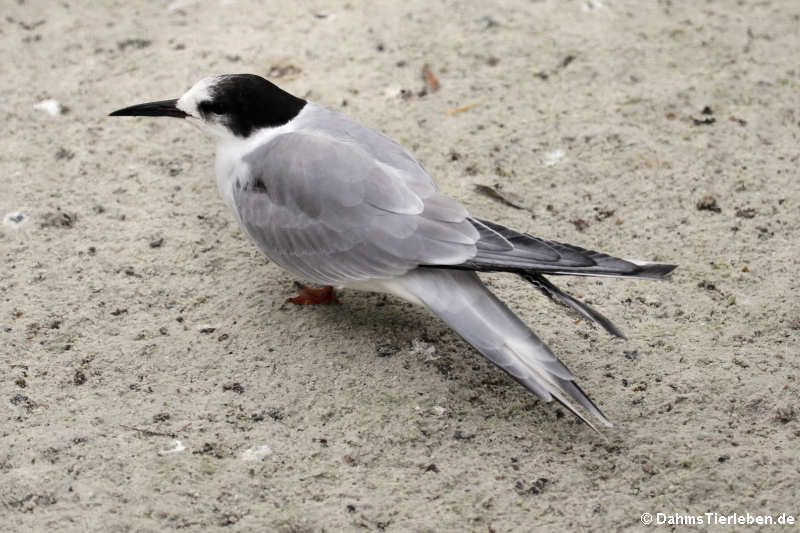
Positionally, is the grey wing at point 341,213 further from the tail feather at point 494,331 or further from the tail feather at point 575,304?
the tail feather at point 575,304

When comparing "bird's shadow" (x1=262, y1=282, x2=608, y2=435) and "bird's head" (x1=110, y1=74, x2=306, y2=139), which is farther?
"bird's head" (x1=110, y1=74, x2=306, y2=139)

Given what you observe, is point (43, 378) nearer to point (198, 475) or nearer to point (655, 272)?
point (198, 475)

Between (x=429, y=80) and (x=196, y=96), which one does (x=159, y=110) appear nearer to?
(x=196, y=96)

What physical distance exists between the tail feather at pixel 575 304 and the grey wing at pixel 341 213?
0.23 m

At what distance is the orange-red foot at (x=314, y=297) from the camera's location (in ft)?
10.9

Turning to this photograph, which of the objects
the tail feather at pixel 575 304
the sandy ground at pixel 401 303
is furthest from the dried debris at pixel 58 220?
the tail feather at pixel 575 304

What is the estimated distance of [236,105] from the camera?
10.5 ft

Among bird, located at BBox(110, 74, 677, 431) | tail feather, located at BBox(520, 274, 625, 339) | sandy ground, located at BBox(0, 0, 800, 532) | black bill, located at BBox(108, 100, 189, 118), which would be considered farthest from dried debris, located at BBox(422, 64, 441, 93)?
tail feather, located at BBox(520, 274, 625, 339)

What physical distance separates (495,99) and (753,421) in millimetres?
2035

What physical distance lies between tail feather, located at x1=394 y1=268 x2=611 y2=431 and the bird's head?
0.77 meters

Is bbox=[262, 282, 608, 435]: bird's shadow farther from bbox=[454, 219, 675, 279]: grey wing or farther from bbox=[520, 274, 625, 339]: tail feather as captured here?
bbox=[454, 219, 675, 279]: grey wing

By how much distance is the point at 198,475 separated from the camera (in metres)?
2.60

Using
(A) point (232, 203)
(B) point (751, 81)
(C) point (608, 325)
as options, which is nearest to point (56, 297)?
(A) point (232, 203)

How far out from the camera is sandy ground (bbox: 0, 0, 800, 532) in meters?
2.58
